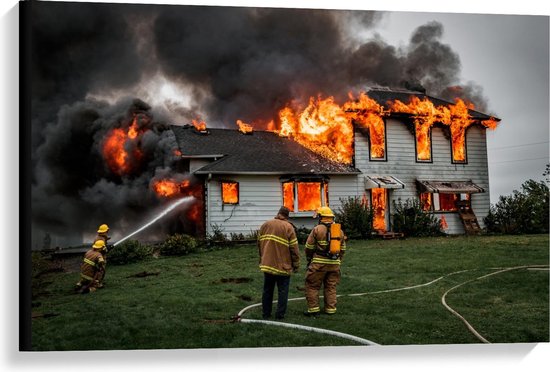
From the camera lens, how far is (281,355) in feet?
21.7

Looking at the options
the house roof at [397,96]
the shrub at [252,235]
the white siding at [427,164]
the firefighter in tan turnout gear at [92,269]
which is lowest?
the firefighter in tan turnout gear at [92,269]

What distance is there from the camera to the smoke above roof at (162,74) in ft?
25.5

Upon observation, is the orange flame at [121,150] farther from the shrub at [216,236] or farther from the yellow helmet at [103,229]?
the shrub at [216,236]

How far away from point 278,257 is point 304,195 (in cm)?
734

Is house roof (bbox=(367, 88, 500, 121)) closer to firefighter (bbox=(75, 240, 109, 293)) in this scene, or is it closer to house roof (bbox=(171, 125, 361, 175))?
house roof (bbox=(171, 125, 361, 175))

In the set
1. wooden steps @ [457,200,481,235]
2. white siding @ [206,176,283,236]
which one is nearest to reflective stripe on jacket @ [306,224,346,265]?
white siding @ [206,176,283,236]

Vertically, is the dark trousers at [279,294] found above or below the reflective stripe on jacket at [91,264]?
below

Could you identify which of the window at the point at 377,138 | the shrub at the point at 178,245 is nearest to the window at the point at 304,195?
the window at the point at 377,138

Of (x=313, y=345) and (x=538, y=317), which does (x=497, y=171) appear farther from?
(x=313, y=345)

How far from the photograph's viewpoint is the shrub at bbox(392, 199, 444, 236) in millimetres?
13289

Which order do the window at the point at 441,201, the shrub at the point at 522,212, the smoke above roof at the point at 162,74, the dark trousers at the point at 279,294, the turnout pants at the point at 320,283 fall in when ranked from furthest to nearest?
the window at the point at 441,201, the shrub at the point at 522,212, the smoke above roof at the point at 162,74, the turnout pants at the point at 320,283, the dark trousers at the point at 279,294

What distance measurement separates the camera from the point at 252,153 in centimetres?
1405

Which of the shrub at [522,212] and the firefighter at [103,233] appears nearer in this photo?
the firefighter at [103,233]

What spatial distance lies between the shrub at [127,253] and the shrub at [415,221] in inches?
269
